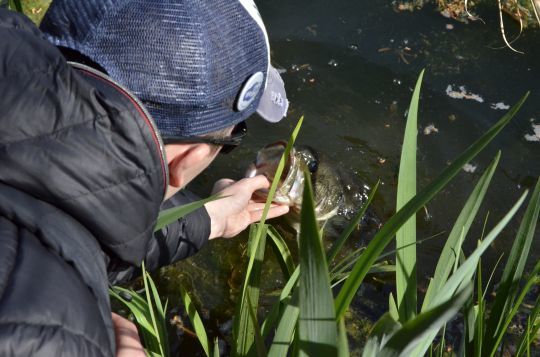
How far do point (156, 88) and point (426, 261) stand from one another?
2202mm

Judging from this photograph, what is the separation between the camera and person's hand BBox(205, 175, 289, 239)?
119 inches

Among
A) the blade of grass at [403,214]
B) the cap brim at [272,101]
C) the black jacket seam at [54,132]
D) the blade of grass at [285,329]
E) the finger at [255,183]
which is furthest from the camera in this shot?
the finger at [255,183]

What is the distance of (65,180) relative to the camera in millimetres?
1529

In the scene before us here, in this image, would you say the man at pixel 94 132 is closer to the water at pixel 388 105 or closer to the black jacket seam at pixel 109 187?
the black jacket seam at pixel 109 187

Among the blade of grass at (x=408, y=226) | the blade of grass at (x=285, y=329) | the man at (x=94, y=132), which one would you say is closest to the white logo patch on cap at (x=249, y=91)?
the man at (x=94, y=132)

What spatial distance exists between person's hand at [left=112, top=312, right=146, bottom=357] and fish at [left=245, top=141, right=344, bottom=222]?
1.09m

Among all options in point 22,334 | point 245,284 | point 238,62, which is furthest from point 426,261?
point 22,334

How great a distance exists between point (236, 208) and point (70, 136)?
1578mm

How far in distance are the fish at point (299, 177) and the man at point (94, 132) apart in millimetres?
1237

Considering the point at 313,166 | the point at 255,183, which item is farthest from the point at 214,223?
the point at 313,166

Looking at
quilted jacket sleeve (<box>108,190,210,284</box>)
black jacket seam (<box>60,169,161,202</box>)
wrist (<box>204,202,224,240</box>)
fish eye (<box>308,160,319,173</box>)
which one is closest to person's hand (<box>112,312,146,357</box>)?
quilted jacket sleeve (<box>108,190,210,284</box>)

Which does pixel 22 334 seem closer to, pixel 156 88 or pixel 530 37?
pixel 156 88

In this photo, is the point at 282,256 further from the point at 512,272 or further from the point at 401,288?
the point at 512,272

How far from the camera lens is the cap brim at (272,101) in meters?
2.12
